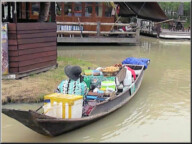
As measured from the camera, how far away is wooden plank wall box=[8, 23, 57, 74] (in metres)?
9.14

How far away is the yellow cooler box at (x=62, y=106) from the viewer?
18.9 feet

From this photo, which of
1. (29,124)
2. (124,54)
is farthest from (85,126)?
(124,54)

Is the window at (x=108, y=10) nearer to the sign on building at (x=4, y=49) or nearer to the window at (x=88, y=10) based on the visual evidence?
the window at (x=88, y=10)

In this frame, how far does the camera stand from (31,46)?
9.84 m

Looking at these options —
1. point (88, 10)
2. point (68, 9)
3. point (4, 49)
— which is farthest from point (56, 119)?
point (88, 10)

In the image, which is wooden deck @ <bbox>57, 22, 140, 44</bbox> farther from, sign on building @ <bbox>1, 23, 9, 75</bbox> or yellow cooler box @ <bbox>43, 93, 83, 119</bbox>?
yellow cooler box @ <bbox>43, 93, 83, 119</bbox>

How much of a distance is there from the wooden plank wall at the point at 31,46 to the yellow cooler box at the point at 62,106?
376 centimetres

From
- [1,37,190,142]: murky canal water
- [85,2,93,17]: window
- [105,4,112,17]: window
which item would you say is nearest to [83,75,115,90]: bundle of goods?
[1,37,190,142]: murky canal water

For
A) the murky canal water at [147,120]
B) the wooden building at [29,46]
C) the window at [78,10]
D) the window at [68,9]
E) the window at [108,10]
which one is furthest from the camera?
the window at [108,10]

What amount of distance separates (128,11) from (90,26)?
514 centimetres

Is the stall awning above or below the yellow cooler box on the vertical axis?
above

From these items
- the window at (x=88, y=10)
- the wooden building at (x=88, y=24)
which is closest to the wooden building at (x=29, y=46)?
the wooden building at (x=88, y=24)

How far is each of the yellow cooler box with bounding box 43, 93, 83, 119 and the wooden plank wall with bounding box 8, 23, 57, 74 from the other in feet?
12.3

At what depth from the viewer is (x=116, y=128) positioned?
6785mm
